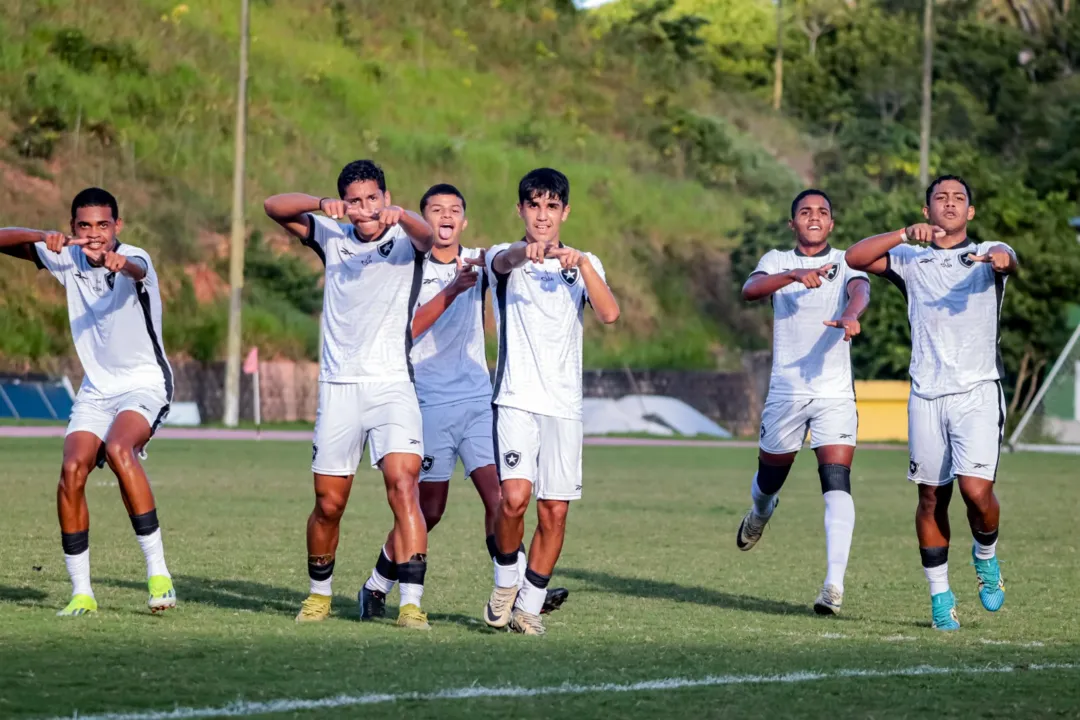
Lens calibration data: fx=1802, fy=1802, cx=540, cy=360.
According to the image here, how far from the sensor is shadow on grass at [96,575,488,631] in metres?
9.51

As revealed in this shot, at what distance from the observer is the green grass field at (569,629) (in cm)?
677

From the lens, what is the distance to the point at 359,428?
9.11 meters

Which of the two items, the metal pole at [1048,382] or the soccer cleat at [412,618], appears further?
the metal pole at [1048,382]

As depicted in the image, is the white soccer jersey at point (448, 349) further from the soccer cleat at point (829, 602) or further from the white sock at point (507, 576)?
the soccer cleat at point (829, 602)

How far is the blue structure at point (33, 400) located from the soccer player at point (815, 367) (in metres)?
29.8

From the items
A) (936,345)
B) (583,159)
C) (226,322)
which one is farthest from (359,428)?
(583,159)

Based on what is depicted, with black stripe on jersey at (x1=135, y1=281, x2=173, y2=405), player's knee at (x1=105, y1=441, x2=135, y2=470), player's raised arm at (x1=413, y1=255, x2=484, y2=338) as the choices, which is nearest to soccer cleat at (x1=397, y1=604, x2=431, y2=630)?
player's raised arm at (x1=413, y1=255, x2=484, y2=338)

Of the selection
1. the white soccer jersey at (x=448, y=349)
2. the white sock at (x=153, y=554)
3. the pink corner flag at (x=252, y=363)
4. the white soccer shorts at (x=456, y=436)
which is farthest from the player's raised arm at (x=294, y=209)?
the pink corner flag at (x=252, y=363)

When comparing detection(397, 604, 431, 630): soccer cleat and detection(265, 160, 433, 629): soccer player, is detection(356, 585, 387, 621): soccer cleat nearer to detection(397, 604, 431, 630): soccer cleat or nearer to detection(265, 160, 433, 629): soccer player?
detection(265, 160, 433, 629): soccer player

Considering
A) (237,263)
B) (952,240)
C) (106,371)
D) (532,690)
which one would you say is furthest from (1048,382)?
(532,690)

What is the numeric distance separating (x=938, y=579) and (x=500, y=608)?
2.49m

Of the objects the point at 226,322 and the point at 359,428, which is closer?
the point at 359,428

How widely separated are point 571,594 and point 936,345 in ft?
8.84

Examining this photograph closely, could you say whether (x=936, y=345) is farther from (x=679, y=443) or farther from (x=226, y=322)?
(x=226, y=322)
